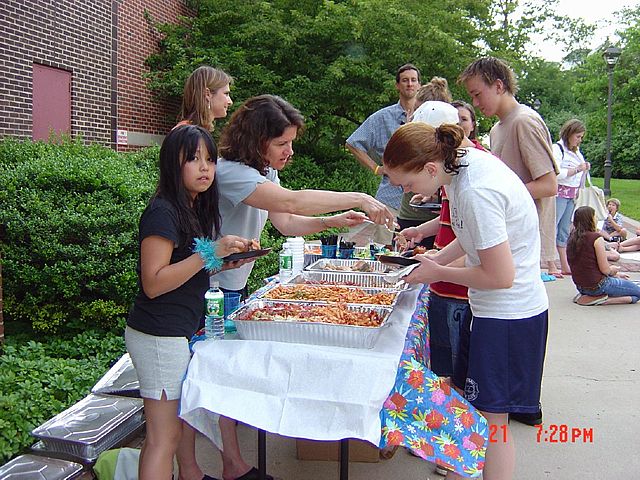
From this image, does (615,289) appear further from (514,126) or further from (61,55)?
(61,55)

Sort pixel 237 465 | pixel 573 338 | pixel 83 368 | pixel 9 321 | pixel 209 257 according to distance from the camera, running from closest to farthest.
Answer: pixel 209 257 < pixel 237 465 < pixel 83 368 < pixel 9 321 < pixel 573 338

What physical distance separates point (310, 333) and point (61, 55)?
8.12m

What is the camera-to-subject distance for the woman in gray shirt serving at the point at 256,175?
2674 millimetres

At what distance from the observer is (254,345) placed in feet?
7.63

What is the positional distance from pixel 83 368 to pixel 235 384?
6.76ft

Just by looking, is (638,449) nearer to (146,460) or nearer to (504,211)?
(504,211)

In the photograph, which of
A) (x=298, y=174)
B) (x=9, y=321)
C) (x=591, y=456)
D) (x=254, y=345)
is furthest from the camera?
(x=298, y=174)

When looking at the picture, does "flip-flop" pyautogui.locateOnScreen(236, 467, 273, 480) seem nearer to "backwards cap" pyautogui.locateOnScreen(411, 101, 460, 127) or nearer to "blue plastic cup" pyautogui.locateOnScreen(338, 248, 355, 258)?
"blue plastic cup" pyautogui.locateOnScreen(338, 248, 355, 258)

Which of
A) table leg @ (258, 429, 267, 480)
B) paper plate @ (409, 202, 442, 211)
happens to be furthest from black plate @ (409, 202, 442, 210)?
table leg @ (258, 429, 267, 480)

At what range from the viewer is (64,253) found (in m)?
4.32

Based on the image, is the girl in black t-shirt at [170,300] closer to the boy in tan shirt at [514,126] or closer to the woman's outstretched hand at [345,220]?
the woman's outstretched hand at [345,220]

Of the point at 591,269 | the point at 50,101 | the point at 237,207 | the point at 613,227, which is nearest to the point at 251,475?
the point at 237,207

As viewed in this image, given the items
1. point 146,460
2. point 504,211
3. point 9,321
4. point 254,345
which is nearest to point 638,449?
point 504,211

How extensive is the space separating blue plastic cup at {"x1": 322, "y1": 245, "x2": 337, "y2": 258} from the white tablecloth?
1.88 meters
